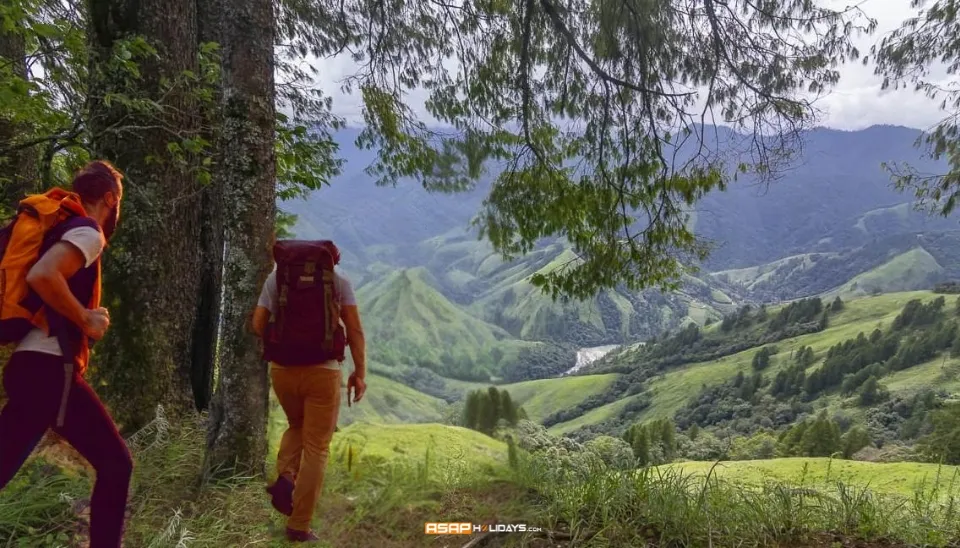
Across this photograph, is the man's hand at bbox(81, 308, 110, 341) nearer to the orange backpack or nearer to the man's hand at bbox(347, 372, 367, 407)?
the orange backpack

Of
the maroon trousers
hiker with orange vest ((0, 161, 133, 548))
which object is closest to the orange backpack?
hiker with orange vest ((0, 161, 133, 548))

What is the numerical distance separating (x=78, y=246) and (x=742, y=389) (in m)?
109

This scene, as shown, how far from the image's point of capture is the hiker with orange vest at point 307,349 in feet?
9.68

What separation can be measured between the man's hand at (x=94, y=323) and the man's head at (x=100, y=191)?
1.27ft

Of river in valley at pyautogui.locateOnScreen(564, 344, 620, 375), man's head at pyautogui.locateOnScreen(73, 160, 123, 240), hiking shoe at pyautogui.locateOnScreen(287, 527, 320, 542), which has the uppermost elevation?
river in valley at pyautogui.locateOnScreen(564, 344, 620, 375)

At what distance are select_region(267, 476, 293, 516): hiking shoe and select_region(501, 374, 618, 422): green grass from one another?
11014 cm

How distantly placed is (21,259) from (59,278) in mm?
177

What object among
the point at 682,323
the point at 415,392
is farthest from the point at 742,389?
the point at 682,323

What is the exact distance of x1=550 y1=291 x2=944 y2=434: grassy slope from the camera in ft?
297

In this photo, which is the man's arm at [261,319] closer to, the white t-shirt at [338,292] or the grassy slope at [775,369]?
the white t-shirt at [338,292]

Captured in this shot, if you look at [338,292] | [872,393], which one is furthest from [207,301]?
[872,393]

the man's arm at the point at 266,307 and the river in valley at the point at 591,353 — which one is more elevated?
the river in valley at the point at 591,353

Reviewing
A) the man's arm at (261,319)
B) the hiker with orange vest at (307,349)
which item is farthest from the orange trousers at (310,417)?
the man's arm at (261,319)

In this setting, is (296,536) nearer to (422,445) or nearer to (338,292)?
(338,292)
